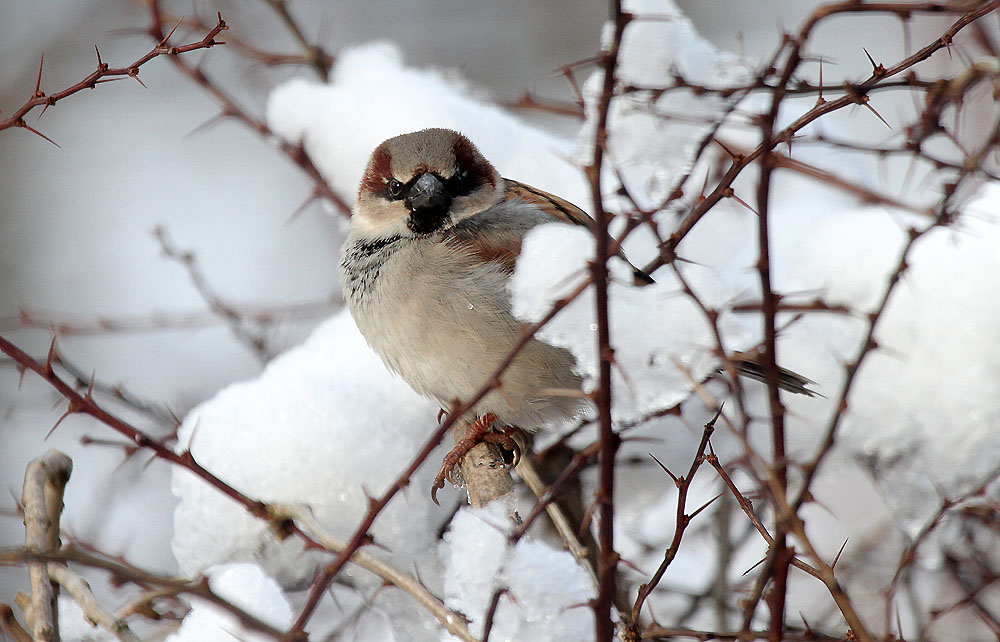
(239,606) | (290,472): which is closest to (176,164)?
(290,472)

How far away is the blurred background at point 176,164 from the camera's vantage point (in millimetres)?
6480

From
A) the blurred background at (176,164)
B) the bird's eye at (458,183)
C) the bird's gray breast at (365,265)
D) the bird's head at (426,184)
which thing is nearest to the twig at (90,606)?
the bird's gray breast at (365,265)

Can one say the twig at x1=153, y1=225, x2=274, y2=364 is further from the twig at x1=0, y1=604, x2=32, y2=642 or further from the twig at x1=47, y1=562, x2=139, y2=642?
the twig at x1=0, y1=604, x2=32, y2=642

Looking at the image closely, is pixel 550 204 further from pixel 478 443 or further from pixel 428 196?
pixel 478 443

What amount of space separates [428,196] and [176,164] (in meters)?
6.23

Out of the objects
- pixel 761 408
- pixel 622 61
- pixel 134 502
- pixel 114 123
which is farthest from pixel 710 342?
pixel 114 123

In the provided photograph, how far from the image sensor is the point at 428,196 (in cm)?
245

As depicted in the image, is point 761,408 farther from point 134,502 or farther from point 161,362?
point 161,362

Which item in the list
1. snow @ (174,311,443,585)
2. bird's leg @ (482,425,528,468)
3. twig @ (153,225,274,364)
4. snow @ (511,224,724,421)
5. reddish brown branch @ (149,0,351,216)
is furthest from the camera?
twig @ (153,225,274,364)

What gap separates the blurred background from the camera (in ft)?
21.3

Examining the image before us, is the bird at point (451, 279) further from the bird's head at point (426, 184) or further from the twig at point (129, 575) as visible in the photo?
the twig at point (129, 575)

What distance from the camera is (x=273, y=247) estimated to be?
7461 millimetres

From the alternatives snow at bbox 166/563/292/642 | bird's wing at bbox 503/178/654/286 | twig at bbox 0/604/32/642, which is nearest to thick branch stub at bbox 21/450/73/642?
twig at bbox 0/604/32/642

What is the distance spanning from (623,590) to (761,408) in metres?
0.85
